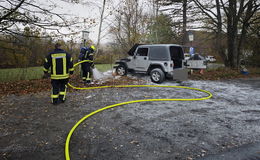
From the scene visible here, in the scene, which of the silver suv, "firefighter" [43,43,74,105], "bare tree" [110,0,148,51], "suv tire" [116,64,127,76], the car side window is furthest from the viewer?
"bare tree" [110,0,148,51]

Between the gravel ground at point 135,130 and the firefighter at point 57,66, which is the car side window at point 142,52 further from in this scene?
the firefighter at point 57,66

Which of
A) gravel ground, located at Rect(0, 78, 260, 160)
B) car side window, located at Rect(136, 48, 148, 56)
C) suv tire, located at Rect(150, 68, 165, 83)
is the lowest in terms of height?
gravel ground, located at Rect(0, 78, 260, 160)

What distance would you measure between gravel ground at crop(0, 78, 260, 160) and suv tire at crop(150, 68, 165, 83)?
241 centimetres

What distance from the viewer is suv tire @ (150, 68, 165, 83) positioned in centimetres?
716

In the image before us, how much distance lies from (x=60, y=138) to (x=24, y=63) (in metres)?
8.44

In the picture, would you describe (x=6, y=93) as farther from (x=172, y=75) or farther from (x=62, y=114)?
(x=172, y=75)

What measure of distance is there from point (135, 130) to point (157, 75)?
4.54m

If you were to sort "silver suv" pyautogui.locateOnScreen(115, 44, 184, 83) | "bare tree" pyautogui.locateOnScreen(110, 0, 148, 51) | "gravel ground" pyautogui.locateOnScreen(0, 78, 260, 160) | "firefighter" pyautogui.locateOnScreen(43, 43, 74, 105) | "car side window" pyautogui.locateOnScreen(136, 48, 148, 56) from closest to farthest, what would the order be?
"gravel ground" pyautogui.locateOnScreen(0, 78, 260, 160), "firefighter" pyautogui.locateOnScreen(43, 43, 74, 105), "silver suv" pyautogui.locateOnScreen(115, 44, 184, 83), "car side window" pyautogui.locateOnScreen(136, 48, 148, 56), "bare tree" pyautogui.locateOnScreen(110, 0, 148, 51)

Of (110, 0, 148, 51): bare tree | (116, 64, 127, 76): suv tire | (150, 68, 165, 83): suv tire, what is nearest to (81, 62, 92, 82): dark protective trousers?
(116, 64, 127, 76): suv tire

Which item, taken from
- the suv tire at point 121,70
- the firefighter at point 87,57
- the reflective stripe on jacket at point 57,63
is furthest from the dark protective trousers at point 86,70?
the reflective stripe on jacket at point 57,63

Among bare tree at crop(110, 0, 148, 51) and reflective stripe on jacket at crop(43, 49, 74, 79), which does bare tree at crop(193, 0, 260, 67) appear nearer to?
bare tree at crop(110, 0, 148, 51)

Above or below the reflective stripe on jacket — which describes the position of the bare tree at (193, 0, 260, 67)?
above

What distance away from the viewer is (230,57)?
12.2 metres

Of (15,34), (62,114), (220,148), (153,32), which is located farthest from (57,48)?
(153,32)
